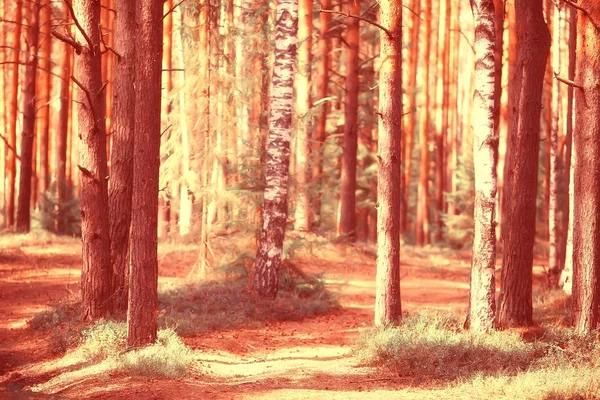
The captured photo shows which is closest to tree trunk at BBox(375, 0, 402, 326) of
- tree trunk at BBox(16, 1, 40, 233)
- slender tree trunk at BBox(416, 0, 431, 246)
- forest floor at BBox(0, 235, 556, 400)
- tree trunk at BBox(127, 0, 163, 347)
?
forest floor at BBox(0, 235, 556, 400)

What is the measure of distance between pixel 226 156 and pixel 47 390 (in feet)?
32.6

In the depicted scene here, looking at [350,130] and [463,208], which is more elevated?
[350,130]

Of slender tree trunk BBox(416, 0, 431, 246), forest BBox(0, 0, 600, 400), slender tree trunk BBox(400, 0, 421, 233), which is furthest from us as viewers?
slender tree trunk BBox(400, 0, 421, 233)

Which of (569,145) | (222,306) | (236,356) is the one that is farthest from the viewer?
(569,145)

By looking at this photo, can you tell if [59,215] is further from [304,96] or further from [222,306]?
[222,306]

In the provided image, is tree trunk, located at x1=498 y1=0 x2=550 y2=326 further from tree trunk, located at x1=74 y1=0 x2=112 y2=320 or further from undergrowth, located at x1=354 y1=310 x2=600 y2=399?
tree trunk, located at x1=74 y1=0 x2=112 y2=320

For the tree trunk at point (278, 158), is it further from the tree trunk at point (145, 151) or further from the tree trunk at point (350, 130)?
the tree trunk at point (350, 130)

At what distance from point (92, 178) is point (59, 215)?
57.1 feet

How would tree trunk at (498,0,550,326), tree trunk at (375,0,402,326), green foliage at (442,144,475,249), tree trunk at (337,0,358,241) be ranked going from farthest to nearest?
green foliage at (442,144,475,249), tree trunk at (337,0,358,241), tree trunk at (498,0,550,326), tree trunk at (375,0,402,326)

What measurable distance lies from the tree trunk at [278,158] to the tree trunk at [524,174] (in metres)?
4.29

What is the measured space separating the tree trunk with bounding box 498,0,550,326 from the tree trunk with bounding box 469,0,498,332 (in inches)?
42.1

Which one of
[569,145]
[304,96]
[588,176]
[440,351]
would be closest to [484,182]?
[588,176]

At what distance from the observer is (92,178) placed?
38.6 feet

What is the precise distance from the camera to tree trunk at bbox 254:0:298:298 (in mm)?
15016
